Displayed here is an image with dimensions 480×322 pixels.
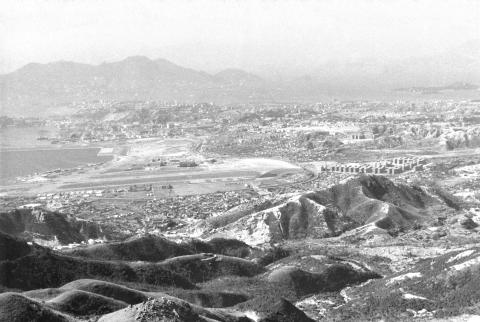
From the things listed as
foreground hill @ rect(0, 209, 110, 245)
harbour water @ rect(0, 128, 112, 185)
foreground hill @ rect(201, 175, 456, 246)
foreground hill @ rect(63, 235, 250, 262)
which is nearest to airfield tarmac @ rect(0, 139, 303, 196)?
harbour water @ rect(0, 128, 112, 185)

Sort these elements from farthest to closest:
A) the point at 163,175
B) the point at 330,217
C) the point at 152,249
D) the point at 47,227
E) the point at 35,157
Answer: the point at 35,157
the point at 163,175
the point at 330,217
the point at 47,227
the point at 152,249

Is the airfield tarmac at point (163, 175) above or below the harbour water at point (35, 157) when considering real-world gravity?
below

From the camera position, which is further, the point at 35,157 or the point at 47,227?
the point at 35,157

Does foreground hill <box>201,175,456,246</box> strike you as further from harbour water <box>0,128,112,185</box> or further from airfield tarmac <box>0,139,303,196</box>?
harbour water <box>0,128,112,185</box>

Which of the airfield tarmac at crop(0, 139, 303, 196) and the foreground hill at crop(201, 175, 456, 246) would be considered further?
the airfield tarmac at crop(0, 139, 303, 196)

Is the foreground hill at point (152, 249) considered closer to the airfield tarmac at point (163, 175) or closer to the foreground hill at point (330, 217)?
the foreground hill at point (330, 217)

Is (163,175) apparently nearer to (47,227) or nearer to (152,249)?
(47,227)

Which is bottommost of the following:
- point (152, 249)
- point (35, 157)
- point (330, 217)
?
point (330, 217)

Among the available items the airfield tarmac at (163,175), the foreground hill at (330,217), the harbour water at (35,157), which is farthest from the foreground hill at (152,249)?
the harbour water at (35,157)

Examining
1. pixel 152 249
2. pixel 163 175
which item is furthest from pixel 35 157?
pixel 152 249

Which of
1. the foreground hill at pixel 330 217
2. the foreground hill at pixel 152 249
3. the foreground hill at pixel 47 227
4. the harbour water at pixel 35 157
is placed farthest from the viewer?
the harbour water at pixel 35 157

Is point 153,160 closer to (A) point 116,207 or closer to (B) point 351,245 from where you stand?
(A) point 116,207
